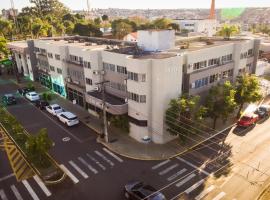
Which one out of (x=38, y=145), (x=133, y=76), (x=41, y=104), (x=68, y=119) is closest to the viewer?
(x=38, y=145)

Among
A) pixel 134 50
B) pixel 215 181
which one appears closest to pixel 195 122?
pixel 215 181

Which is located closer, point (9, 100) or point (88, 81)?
point (88, 81)

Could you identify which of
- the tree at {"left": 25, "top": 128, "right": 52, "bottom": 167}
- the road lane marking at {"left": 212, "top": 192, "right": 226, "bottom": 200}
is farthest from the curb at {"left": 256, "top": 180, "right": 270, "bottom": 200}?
the tree at {"left": 25, "top": 128, "right": 52, "bottom": 167}

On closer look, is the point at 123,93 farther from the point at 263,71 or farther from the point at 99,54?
the point at 263,71

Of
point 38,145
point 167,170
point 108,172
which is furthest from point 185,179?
point 38,145

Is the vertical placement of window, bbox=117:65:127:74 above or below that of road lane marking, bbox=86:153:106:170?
above

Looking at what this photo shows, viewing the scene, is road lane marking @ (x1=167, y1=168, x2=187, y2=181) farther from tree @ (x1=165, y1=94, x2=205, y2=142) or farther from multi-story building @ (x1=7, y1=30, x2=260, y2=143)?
multi-story building @ (x1=7, y1=30, x2=260, y2=143)

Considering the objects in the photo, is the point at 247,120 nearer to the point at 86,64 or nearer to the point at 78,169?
the point at 78,169
